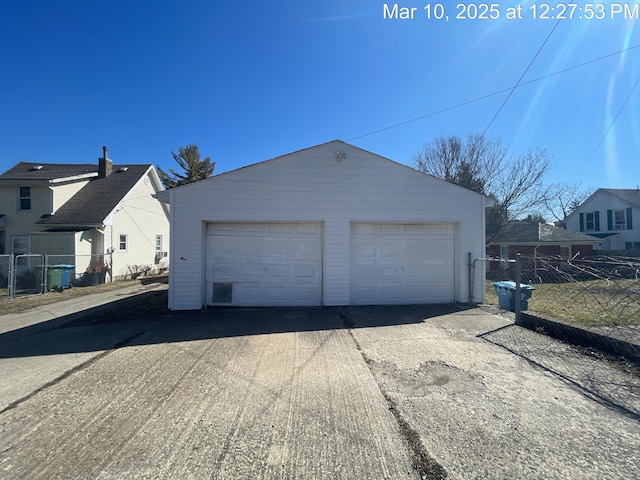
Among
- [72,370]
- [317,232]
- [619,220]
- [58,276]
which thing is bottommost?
[72,370]

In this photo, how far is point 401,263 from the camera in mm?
8688

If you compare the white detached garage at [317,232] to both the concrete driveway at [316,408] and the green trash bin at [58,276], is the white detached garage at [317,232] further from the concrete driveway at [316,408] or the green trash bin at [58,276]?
the green trash bin at [58,276]

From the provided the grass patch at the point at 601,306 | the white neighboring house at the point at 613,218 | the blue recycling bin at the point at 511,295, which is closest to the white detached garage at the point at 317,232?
the blue recycling bin at the point at 511,295

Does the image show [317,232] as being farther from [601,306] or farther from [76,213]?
[76,213]

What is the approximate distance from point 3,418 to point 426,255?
8450mm

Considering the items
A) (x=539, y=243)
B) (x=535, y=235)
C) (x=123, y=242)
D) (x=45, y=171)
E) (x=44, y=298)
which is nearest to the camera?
(x=44, y=298)

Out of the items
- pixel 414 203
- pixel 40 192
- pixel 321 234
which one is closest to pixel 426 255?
pixel 414 203

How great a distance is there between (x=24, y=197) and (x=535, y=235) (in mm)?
31133

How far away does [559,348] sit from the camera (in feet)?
16.6

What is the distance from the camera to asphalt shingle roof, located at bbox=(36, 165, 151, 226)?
15039 millimetres

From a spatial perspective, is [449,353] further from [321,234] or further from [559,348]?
[321,234]

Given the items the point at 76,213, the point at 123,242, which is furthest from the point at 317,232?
the point at 76,213

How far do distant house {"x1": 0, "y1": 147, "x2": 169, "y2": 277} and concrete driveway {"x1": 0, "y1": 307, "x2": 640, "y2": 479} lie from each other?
10.8 metres

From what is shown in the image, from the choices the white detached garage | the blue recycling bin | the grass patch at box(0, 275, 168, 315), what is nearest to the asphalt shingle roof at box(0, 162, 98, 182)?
the grass patch at box(0, 275, 168, 315)
